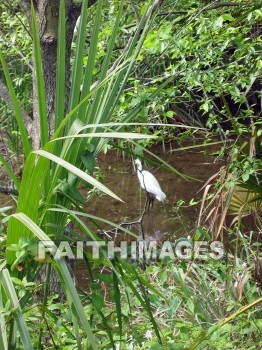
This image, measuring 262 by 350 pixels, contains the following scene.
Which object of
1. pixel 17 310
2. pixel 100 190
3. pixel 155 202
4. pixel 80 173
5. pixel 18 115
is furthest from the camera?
pixel 155 202

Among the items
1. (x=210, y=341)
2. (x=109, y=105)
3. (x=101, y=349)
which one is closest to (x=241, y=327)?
(x=210, y=341)

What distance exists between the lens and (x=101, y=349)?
6.92 feet

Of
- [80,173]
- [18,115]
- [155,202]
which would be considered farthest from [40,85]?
[155,202]

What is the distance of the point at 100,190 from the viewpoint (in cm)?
206

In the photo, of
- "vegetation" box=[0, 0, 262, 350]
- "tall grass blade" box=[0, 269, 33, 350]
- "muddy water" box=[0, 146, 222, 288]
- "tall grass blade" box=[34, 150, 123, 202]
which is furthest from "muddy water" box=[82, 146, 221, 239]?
"tall grass blade" box=[34, 150, 123, 202]

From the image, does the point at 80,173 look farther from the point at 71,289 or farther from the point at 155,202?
the point at 155,202

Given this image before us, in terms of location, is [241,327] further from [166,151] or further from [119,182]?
[166,151]

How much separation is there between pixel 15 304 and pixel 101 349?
60 centimetres

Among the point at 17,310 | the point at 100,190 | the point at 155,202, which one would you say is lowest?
the point at 155,202

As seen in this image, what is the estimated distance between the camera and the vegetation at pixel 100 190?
1.73 metres

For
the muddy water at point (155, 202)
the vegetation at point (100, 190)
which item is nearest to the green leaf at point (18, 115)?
the vegetation at point (100, 190)

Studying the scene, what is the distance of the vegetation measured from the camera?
5.69 feet

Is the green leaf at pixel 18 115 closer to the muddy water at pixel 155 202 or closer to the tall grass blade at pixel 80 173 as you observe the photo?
the tall grass blade at pixel 80 173

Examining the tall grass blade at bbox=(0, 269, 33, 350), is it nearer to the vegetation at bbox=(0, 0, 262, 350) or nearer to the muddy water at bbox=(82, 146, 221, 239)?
the vegetation at bbox=(0, 0, 262, 350)
